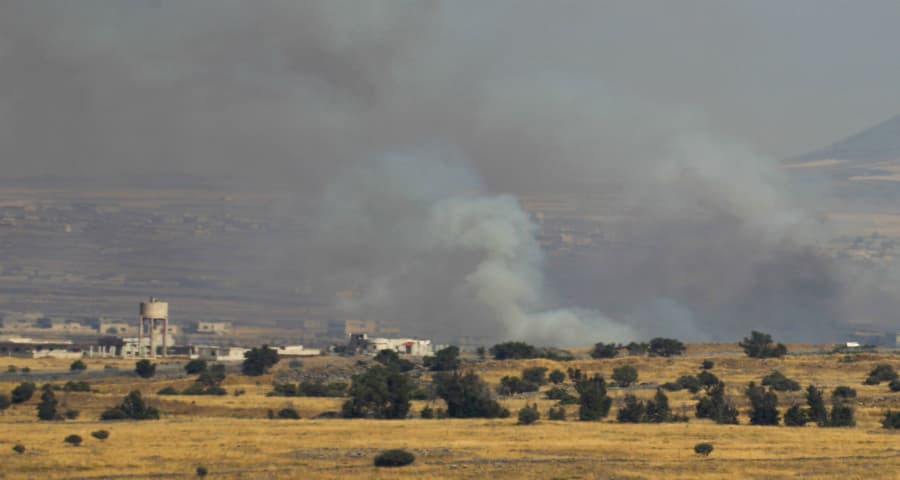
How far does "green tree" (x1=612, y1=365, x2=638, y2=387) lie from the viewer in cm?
12169

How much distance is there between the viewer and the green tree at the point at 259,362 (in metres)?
141

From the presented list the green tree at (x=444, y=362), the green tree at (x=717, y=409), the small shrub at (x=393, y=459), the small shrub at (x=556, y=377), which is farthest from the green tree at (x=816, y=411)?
the green tree at (x=444, y=362)

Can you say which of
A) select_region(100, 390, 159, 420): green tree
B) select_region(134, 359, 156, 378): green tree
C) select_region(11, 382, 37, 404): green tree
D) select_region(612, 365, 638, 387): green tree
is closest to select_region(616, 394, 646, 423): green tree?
select_region(612, 365, 638, 387): green tree

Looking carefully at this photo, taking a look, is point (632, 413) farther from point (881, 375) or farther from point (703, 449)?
point (881, 375)

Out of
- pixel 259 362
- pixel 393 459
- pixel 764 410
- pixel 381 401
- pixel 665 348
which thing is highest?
pixel 665 348

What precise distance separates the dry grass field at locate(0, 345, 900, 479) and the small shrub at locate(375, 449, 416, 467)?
76cm

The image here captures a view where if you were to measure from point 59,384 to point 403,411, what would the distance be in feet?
122

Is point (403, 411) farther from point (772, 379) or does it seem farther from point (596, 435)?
point (772, 379)

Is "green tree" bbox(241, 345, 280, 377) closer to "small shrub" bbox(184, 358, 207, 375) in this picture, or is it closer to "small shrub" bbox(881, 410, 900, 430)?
"small shrub" bbox(184, 358, 207, 375)

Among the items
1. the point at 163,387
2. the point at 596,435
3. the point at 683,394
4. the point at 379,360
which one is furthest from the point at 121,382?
the point at 596,435

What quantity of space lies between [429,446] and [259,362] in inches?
2633

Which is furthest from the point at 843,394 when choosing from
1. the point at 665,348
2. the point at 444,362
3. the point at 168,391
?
the point at 665,348

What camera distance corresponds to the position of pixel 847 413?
3556 inches

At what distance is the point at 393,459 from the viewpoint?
229ft
